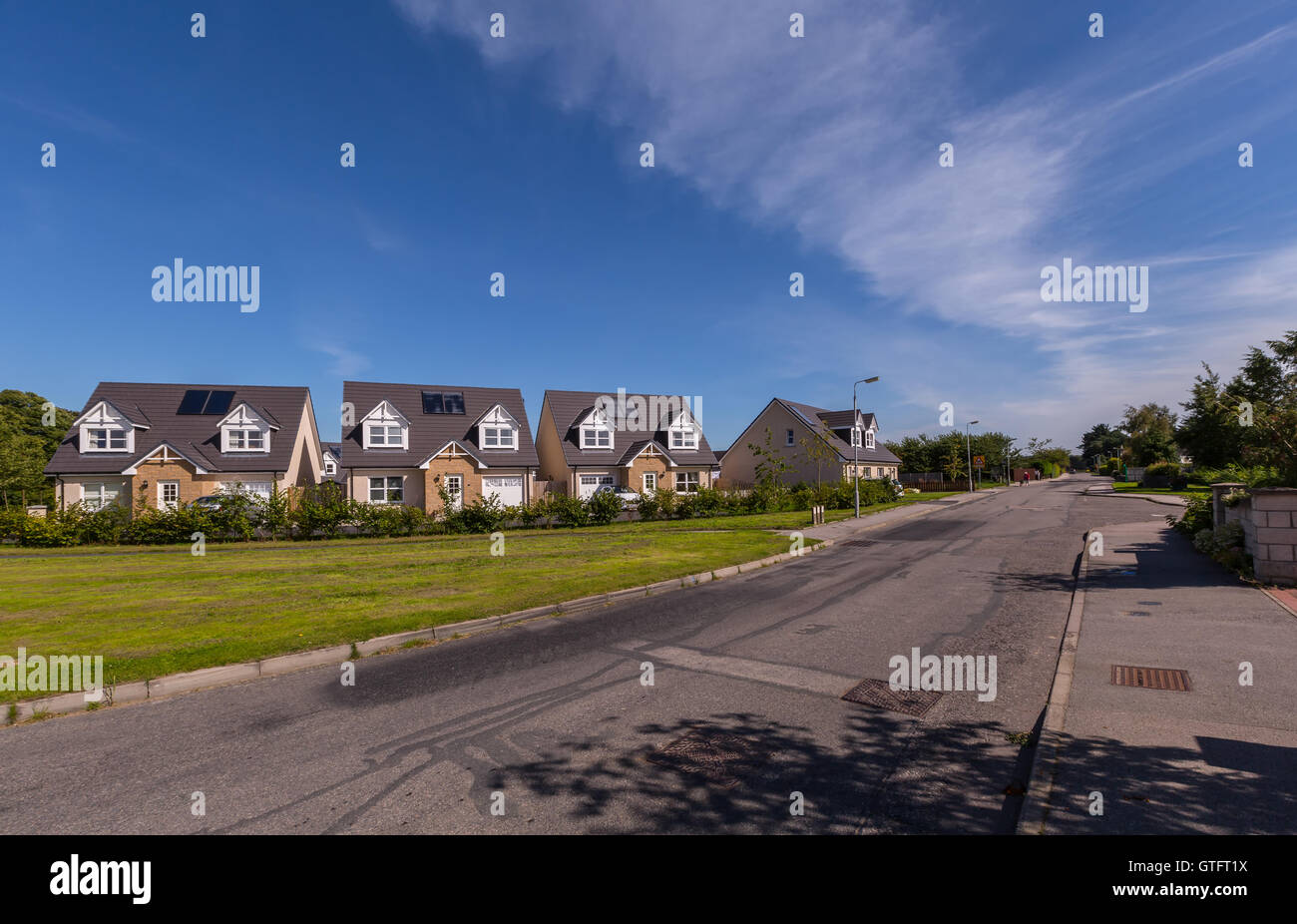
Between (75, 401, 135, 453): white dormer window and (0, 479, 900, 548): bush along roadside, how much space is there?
5.99m

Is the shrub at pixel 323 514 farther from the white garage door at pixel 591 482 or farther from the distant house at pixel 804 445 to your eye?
the distant house at pixel 804 445

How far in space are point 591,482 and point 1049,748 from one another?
3621cm

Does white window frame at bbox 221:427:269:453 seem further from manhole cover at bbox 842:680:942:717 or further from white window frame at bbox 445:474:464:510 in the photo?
manhole cover at bbox 842:680:942:717

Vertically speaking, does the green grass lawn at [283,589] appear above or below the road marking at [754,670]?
above

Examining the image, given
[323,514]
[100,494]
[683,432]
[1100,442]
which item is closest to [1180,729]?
[323,514]

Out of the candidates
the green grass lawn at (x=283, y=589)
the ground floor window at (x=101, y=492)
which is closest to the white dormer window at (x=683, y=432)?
the green grass lawn at (x=283, y=589)

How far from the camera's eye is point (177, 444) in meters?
31.2

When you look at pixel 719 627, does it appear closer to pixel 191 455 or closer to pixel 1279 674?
pixel 1279 674

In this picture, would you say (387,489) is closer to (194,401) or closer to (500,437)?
(500,437)

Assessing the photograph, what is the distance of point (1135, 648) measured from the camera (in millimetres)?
6984

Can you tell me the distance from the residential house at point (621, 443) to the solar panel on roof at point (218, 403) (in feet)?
64.0

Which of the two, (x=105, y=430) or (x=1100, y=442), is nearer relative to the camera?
(x=105, y=430)

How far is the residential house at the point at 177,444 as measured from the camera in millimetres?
29562
